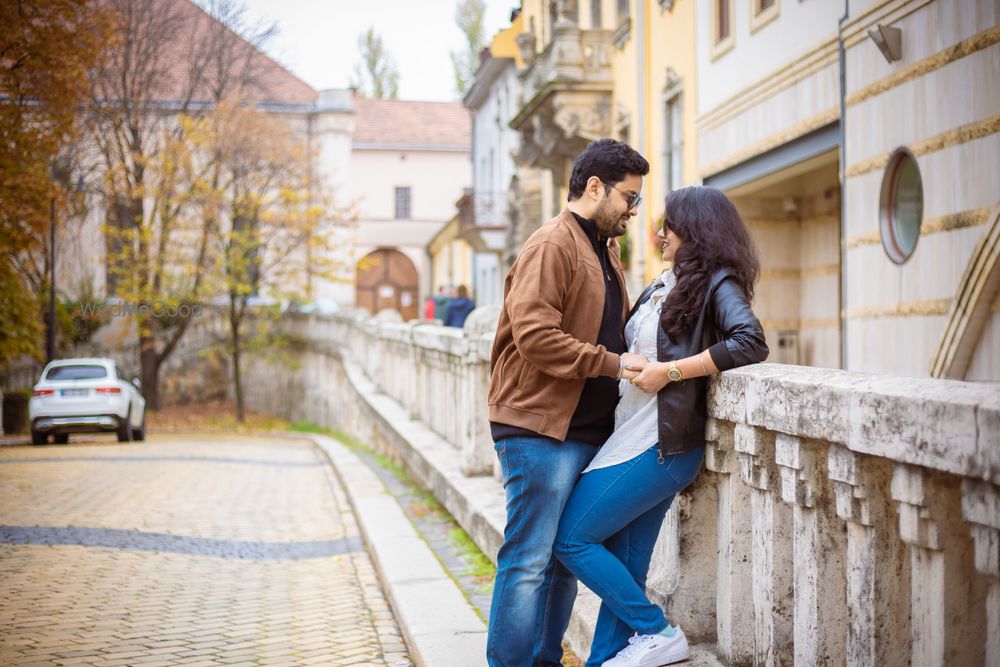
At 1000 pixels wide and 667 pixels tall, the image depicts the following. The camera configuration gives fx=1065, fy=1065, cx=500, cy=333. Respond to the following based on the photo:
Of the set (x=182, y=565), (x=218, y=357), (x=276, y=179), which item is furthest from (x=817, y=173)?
(x=218, y=357)

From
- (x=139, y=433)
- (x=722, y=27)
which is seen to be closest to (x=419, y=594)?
(x=722, y=27)

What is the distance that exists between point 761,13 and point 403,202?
38.2m

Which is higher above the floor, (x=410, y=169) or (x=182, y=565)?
(x=410, y=169)

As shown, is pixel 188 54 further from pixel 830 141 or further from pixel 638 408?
pixel 638 408

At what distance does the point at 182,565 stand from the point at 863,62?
8.15 m

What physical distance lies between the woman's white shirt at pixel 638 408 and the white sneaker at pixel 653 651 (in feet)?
1.85

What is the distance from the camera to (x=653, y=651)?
333 cm

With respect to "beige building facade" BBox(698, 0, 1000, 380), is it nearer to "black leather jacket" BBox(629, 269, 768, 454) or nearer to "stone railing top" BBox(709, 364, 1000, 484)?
"black leather jacket" BBox(629, 269, 768, 454)

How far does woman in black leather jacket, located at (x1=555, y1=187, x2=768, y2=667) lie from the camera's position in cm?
331

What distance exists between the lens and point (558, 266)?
A: 3.49 meters

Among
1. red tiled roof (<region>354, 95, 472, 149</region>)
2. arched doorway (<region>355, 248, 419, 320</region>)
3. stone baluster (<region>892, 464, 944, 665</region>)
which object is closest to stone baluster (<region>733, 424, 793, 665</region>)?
stone baluster (<region>892, 464, 944, 665</region>)

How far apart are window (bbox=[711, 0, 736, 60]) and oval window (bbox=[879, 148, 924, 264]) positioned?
17.1ft

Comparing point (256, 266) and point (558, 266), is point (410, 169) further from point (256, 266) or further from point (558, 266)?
point (558, 266)

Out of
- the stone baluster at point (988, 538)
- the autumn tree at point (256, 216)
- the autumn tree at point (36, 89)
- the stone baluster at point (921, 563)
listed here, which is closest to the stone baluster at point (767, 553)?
the stone baluster at point (921, 563)
